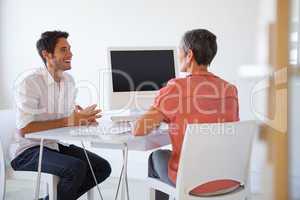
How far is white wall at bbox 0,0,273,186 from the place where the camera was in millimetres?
3273

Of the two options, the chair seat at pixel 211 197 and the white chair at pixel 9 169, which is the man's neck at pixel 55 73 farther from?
the chair seat at pixel 211 197

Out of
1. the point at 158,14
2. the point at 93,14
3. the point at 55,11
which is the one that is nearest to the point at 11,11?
the point at 55,11

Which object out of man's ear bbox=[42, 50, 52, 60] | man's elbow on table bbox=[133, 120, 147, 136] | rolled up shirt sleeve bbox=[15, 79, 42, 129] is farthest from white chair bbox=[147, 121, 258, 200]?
man's ear bbox=[42, 50, 52, 60]

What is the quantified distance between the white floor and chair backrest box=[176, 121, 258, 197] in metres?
1.29

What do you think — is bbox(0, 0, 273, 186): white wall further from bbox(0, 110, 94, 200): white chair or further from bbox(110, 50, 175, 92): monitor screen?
bbox(0, 110, 94, 200): white chair

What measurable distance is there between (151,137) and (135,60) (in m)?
0.68

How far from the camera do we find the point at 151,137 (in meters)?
1.98

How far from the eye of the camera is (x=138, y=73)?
2.50m

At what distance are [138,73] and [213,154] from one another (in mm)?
921

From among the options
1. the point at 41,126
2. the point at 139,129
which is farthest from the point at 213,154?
the point at 41,126

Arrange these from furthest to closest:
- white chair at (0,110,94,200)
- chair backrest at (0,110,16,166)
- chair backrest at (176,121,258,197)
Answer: chair backrest at (0,110,16,166)
white chair at (0,110,94,200)
chair backrest at (176,121,258,197)

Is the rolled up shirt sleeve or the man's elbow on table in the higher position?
the rolled up shirt sleeve

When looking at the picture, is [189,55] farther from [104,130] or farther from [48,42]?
[48,42]

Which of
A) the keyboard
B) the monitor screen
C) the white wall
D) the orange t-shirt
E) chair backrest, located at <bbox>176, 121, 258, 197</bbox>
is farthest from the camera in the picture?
the white wall
